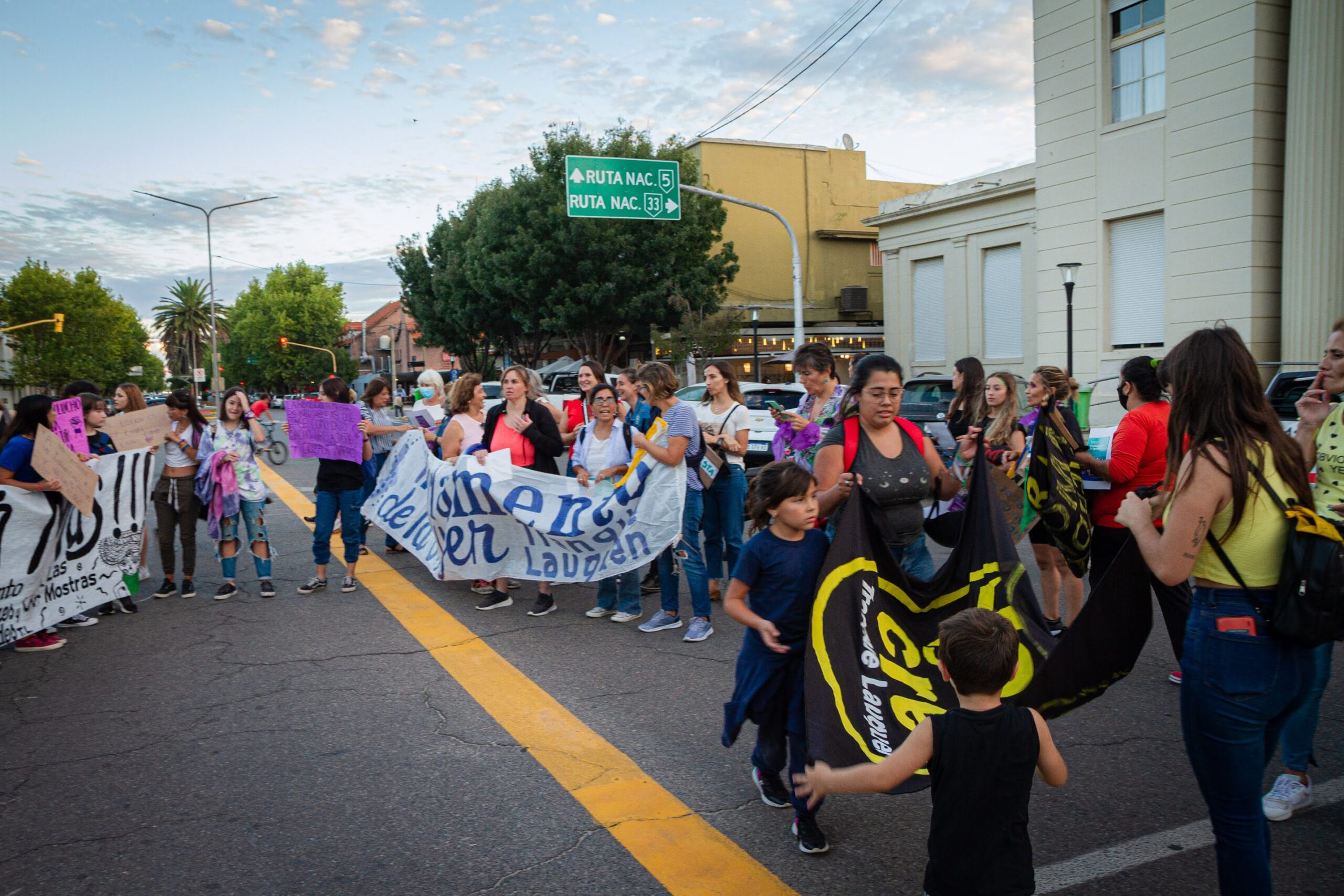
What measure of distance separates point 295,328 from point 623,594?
9147 centimetres

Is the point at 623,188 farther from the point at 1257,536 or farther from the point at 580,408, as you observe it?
the point at 1257,536

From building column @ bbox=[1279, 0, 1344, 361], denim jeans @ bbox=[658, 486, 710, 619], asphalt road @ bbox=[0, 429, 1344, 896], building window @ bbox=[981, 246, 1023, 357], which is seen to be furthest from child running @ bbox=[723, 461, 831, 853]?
building window @ bbox=[981, 246, 1023, 357]

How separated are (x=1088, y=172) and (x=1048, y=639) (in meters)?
18.9

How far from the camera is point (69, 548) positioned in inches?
265

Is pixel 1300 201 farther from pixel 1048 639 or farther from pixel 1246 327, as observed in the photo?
pixel 1048 639

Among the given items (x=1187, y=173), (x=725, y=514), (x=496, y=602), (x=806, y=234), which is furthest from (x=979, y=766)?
(x=806, y=234)

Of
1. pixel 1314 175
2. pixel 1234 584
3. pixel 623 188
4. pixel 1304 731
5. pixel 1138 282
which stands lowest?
pixel 1304 731

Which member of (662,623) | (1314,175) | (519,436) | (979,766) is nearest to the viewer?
(979,766)

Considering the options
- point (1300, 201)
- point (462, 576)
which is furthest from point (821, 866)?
point (1300, 201)

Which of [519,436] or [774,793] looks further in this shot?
[519,436]

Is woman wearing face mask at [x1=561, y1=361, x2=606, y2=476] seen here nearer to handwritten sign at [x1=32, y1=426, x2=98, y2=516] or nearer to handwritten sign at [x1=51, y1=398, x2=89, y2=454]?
handwritten sign at [x1=32, y1=426, x2=98, y2=516]

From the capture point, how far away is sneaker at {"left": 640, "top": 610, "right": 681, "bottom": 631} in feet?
21.8

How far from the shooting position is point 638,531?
269 inches

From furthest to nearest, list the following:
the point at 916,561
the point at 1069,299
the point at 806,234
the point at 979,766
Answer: the point at 806,234 → the point at 1069,299 → the point at 916,561 → the point at 979,766
